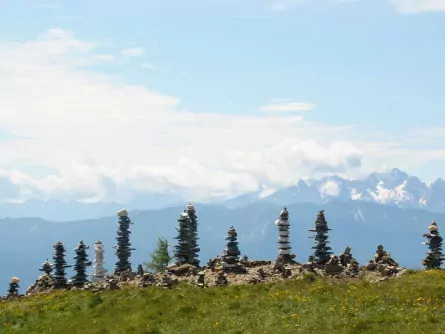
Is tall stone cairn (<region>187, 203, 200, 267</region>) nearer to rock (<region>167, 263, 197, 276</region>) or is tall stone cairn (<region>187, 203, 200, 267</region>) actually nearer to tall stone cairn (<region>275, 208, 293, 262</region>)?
rock (<region>167, 263, 197, 276</region>)

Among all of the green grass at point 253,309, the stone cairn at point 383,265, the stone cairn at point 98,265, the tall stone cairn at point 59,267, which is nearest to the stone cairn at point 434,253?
the stone cairn at point 383,265

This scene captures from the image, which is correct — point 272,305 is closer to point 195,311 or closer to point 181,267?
point 195,311

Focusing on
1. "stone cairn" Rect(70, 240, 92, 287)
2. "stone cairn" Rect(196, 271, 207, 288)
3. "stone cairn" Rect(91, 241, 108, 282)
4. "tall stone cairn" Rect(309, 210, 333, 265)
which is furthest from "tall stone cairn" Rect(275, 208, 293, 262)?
"stone cairn" Rect(70, 240, 92, 287)

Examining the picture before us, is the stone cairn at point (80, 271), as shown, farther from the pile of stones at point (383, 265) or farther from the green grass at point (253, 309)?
the pile of stones at point (383, 265)

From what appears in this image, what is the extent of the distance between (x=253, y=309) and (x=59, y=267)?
1377 inches

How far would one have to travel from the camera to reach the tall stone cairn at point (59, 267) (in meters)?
65.8

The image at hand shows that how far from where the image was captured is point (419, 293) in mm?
39750

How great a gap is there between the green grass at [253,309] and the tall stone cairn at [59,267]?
11.3m

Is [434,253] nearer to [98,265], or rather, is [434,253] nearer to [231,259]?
[231,259]

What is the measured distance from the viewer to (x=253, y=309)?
41219 mm

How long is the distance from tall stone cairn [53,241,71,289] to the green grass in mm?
11330

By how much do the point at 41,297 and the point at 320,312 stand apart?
30.6 metres

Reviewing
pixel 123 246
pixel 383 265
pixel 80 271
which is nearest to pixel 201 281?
pixel 383 265

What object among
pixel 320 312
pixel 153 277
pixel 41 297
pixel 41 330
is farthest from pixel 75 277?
pixel 320 312
